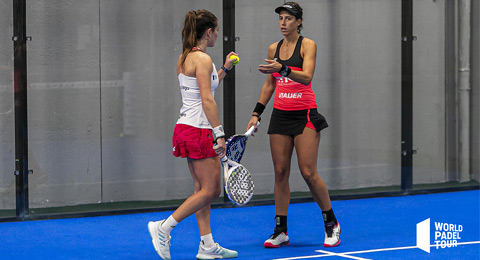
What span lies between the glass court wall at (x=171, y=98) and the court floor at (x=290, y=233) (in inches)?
22.6

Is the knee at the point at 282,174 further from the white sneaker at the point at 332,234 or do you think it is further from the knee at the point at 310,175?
the white sneaker at the point at 332,234

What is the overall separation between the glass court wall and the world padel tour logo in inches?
78.9

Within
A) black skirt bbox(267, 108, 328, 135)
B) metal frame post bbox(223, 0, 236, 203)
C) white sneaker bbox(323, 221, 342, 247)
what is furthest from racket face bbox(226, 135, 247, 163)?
metal frame post bbox(223, 0, 236, 203)

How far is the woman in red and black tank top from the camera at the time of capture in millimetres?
7113

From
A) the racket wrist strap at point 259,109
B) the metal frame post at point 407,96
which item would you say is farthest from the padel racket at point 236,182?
the metal frame post at point 407,96

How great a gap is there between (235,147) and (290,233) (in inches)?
57.5

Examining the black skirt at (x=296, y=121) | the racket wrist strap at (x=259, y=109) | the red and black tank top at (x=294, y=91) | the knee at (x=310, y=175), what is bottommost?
the knee at (x=310, y=175)

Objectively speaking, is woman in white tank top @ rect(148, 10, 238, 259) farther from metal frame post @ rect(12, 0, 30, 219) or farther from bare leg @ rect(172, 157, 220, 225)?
metal frame post @ rect(12, 0, 30, 219)

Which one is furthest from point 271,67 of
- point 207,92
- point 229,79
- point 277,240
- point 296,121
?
point 229,79

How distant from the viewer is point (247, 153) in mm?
9781

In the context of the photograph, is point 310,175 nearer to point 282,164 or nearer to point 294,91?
point 282,164

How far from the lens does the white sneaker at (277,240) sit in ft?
23.5

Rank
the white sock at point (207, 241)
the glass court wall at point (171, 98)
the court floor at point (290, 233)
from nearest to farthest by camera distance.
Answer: the white sock at point (207, 241) → the court floor at point (290, 233) → the glass court wall at point (171, 98)

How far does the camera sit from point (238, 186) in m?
6.44
